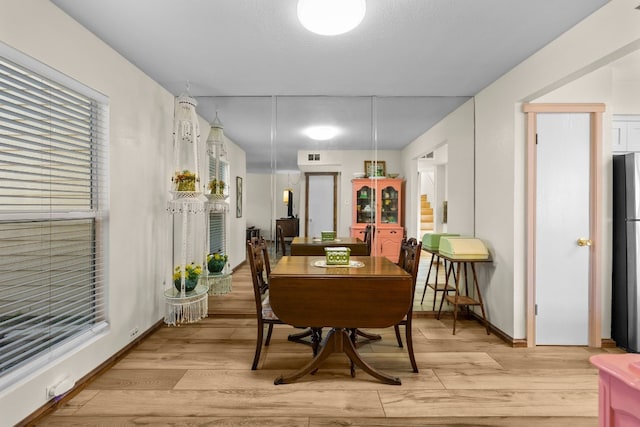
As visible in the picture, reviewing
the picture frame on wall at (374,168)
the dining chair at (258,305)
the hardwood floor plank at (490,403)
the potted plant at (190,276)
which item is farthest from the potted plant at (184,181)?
the hardwood floor plank at (490,403)

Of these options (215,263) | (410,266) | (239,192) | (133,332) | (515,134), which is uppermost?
(515,134)

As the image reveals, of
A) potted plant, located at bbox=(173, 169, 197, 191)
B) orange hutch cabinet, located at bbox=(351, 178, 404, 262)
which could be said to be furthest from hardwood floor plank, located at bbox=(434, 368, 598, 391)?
potted plant, located at bbox=(173, 169, 197, 191)

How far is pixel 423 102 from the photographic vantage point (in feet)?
10.8

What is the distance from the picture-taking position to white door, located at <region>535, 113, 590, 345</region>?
2520 millimetres

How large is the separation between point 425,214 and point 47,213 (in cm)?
322

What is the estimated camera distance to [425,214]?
3678mm

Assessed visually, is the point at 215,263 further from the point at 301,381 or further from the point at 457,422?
the point at 457,422

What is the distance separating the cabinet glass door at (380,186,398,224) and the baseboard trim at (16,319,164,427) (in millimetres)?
2403

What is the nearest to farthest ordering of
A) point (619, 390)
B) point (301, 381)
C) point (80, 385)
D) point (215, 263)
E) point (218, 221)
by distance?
point (619, 390) → point (80, 385) → point (301, 381) → point (215, 263) → point (218, 221)

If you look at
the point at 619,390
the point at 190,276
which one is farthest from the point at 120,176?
the point at 619,390

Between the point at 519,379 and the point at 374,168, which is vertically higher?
the point at 374,168

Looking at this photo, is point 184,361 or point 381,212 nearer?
point 184,361

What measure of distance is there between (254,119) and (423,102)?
5.53 feet

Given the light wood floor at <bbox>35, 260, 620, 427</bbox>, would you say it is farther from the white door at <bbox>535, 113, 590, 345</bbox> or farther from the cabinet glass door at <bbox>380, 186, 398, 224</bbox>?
the cabinet glass door at <bbox>380, 186, 398, 224</bbox>
